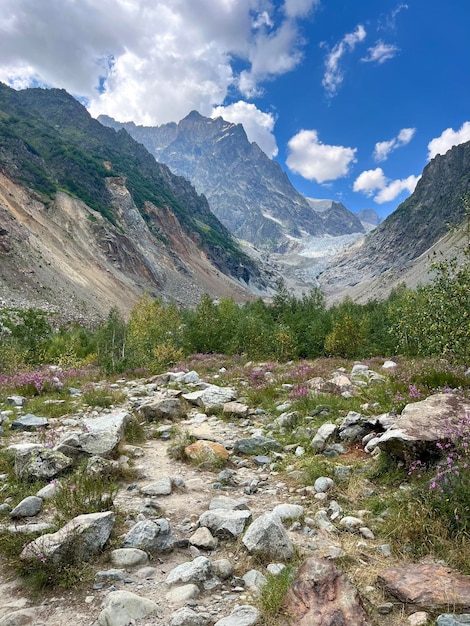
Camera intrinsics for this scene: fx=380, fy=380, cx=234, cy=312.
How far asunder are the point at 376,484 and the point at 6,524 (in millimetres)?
5612

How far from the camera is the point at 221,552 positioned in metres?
4.85

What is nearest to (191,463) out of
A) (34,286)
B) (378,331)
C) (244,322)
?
(244,322)

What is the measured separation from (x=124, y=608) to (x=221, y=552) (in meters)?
1.54

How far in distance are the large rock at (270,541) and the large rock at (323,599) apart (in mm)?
634

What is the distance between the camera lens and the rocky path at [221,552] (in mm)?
3590

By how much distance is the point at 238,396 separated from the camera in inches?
558

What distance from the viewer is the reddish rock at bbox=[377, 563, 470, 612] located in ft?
11.5

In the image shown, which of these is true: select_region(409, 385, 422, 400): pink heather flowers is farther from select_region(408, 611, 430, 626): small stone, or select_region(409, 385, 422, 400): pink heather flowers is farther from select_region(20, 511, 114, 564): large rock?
select_region(20, 511, 114, 564): large rock

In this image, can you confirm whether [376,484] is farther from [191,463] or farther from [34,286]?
[34,286]

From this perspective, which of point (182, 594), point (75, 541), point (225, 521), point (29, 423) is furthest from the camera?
point (29, 423)

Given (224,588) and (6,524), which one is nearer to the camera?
(224,588)

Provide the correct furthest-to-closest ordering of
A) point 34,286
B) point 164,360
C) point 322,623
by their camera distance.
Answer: point 34,286
point 164,360
point 322,623

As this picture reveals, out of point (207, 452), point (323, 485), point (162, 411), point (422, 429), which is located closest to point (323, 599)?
point (323, 485)

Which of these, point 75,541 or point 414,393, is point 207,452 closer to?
point 75,541
